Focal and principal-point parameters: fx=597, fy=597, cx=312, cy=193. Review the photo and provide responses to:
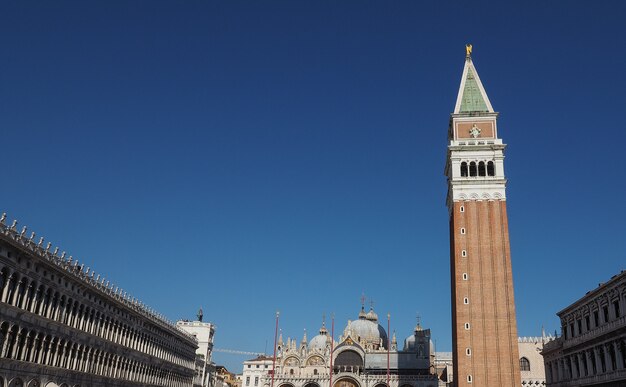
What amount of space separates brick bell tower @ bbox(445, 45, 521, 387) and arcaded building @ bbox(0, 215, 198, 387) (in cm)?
3418

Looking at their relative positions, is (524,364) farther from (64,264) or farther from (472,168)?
(64,264)

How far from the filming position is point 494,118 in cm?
7175

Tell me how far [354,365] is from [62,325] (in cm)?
5854

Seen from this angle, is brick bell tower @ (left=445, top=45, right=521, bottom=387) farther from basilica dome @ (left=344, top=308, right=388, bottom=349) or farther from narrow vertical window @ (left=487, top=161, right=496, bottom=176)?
basilica dome @ (left=344, top=308, right=388, bottom=349)

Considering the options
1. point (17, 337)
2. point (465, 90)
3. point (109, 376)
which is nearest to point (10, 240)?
point (17, 337)

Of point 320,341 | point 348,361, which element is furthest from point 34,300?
point 320,341

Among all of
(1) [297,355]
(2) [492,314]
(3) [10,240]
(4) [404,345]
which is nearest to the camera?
(3) [10,240]

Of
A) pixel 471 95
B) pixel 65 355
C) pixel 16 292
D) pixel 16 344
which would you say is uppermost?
pixel 471 95

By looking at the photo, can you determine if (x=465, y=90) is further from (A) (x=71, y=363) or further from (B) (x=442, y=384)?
(A) (x=71, y=363)

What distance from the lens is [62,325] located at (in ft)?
145

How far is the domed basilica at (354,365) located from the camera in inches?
3541

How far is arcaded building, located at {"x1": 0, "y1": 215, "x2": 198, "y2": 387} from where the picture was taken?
1464 inches

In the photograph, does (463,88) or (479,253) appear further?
(463,88)

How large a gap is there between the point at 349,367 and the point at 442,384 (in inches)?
564
